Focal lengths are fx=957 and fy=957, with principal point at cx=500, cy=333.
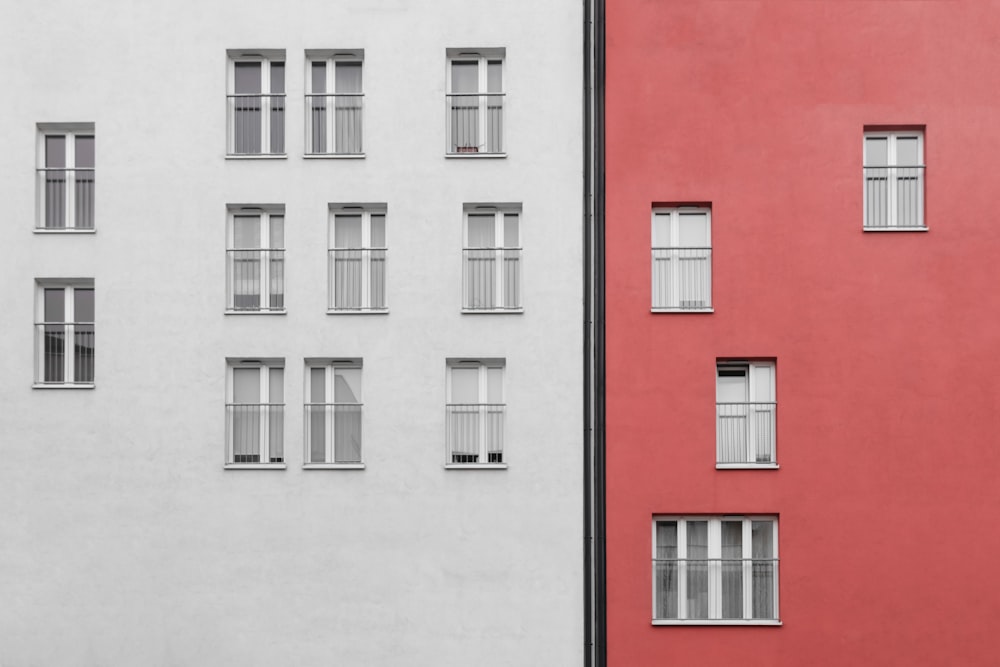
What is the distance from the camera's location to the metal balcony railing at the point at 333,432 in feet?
55.3

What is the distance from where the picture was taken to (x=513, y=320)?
1681cm

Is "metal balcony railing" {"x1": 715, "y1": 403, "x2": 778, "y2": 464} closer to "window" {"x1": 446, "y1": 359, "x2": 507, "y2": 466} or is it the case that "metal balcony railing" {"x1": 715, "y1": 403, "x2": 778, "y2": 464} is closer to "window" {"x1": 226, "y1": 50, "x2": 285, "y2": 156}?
"window" {"x1": 446, "y1": 359, "x2": 507, "y2": 466}

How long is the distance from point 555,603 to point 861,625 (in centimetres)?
514

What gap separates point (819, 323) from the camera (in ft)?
54.1

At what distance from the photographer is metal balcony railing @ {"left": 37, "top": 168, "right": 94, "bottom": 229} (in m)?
17.2

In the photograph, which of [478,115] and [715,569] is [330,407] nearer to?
[478,115]

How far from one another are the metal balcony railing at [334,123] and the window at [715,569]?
867 cm

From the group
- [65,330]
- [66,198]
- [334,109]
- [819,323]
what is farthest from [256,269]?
[819,323]

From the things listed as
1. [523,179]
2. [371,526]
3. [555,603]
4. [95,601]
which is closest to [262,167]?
[523,179]

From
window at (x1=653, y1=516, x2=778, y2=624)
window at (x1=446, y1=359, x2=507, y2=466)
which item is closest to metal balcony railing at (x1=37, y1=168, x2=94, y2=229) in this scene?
window at (x1=446, y1=359, x2=507, y2=466)

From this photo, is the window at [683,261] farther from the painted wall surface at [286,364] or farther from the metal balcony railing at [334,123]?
the metal balcony railing at [334,123]

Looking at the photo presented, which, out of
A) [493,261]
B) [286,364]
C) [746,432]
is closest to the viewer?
[746,432]

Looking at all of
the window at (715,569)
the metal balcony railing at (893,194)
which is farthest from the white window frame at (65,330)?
the metal balcony railing at (893,194)

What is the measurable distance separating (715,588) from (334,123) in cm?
1058
